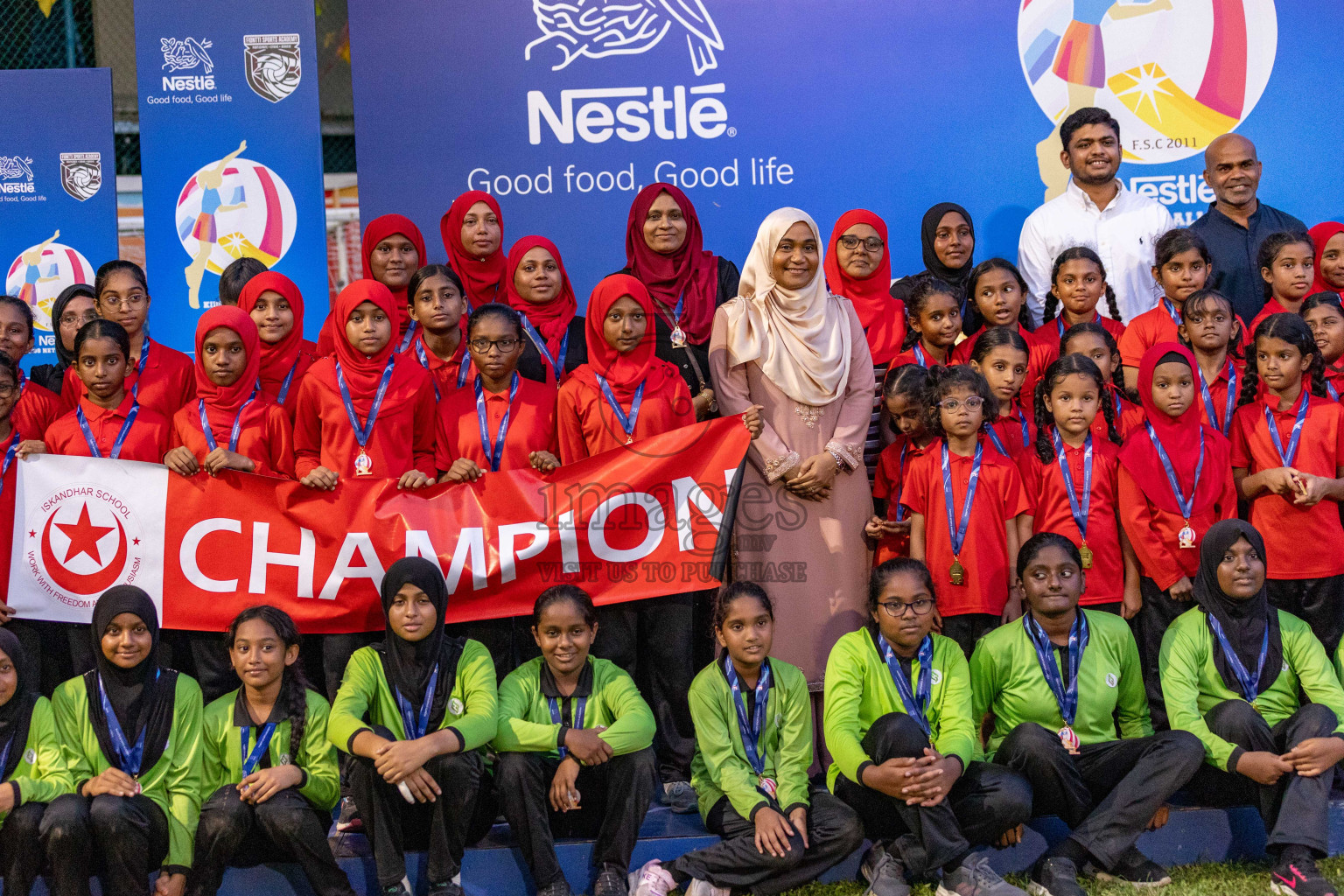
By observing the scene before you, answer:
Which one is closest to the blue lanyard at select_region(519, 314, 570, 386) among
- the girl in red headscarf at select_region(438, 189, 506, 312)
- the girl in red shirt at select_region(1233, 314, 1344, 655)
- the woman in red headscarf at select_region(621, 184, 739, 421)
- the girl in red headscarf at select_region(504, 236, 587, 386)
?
the girl in red headscarf at select_region(504, 236, 587, 386)

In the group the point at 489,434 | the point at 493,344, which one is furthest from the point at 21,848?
the point at 493,344

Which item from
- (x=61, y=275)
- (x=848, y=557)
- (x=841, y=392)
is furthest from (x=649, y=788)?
(x=61, y=275)

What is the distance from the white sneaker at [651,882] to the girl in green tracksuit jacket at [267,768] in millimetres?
1031

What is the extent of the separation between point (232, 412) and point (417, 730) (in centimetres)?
169

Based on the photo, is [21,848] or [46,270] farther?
[46,270]

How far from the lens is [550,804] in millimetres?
4824

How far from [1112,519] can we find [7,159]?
703 centimetres

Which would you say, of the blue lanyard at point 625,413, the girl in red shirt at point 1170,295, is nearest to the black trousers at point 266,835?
the blue lanyard at point 625,413

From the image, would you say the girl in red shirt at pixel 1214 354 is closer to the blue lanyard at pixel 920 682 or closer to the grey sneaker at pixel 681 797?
the blue lanyard at pixel 920 682

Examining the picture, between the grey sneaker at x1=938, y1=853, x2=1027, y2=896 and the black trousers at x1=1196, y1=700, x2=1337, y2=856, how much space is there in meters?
0.99

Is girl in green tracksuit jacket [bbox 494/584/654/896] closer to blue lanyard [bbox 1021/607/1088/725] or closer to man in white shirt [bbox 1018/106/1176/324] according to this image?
blue lanyard [bbox 1021/607/1088/725]

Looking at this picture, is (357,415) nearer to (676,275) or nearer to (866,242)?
(676,275)

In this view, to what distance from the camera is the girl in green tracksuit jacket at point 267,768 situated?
14.9ft

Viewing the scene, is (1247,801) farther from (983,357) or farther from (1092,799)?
(983,357)
